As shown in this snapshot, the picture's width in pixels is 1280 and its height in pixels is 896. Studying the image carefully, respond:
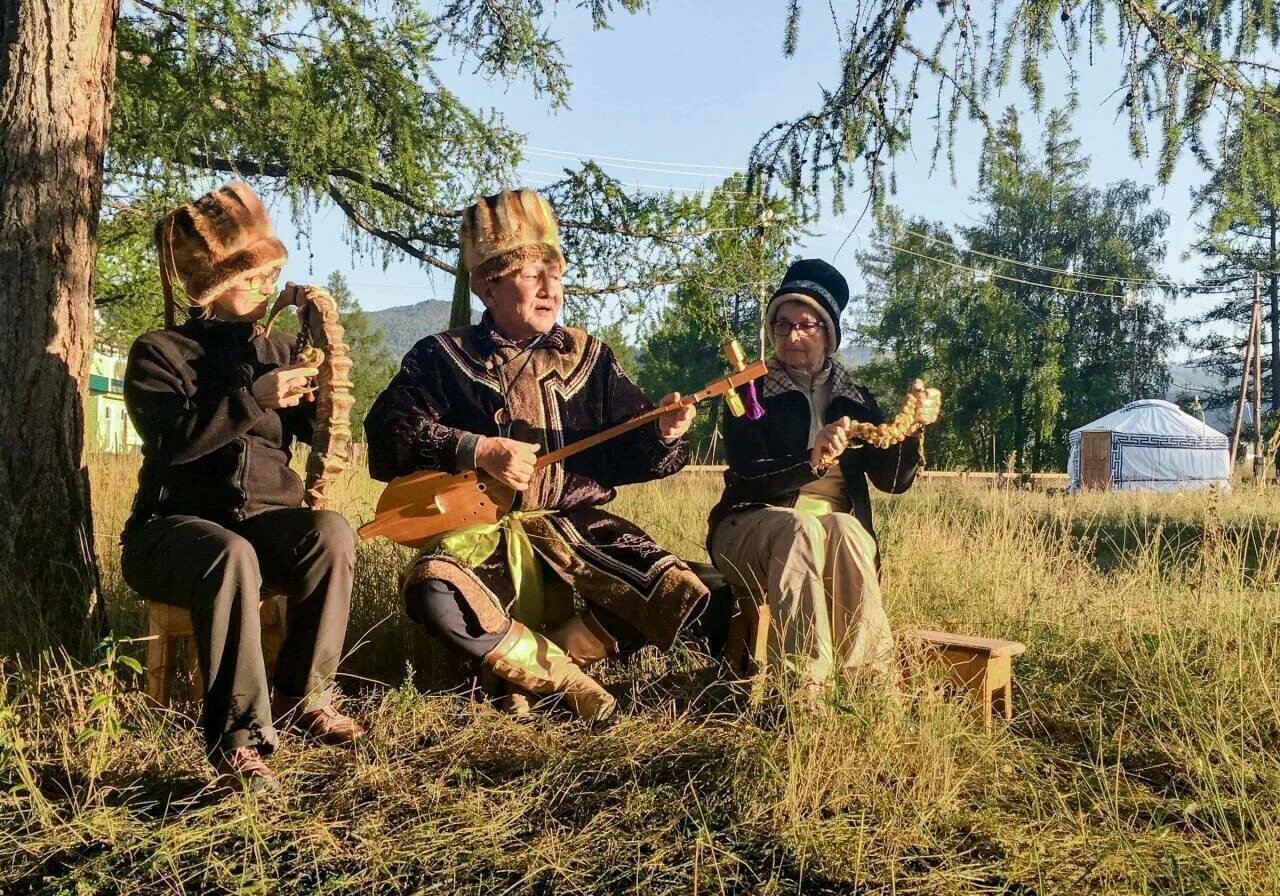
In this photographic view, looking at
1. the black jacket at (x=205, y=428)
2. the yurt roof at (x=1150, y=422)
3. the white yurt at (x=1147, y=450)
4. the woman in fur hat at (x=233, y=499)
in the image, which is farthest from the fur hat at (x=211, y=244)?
the yurt roof at (x=1150, y=422)

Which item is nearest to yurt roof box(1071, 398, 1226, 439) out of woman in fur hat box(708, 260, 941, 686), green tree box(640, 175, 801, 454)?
green tree box(640, 175, 801, 454)

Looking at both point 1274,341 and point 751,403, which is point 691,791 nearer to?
point 751,403

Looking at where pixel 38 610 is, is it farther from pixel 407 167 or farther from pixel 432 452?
pixel 407 167

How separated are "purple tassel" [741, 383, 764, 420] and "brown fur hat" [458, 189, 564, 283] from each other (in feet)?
2.62

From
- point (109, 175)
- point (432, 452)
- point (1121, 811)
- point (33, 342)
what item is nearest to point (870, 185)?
point (432, 452)

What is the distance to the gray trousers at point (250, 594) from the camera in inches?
109

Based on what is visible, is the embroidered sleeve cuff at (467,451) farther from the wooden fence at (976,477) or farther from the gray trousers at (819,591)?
the wooden fence at (976,477)

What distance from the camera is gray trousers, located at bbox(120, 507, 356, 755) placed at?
9.11 feet

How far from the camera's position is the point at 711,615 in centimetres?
377

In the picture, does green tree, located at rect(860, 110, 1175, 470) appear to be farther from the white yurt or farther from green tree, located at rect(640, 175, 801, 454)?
green tree, located at rect(640, 175, 801, 454)

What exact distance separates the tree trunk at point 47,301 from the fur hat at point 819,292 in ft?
8.20

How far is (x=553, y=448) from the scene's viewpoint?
3631mm

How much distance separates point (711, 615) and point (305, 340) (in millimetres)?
1667

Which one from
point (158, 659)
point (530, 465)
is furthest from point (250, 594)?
point (530, 465)
